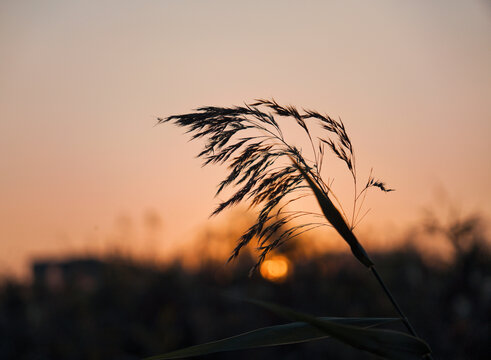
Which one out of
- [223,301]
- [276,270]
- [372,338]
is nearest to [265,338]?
[372,338]

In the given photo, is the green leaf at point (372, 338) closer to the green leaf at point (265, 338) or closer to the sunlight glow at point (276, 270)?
the green leaf at point (265, 338)

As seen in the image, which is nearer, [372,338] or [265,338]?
[372,338]

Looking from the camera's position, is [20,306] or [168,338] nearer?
[168,338]

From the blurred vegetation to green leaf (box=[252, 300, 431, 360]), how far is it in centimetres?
328

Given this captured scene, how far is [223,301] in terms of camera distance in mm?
5355

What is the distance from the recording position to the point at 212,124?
141 cm

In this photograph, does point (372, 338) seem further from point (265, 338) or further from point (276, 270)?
point (276, 270)

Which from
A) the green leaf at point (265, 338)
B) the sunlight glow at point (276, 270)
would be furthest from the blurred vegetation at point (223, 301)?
the green leaf at point (265, 338)

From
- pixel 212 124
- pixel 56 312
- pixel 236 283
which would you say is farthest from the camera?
pixel 236 283

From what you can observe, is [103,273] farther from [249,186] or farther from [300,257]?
[249,186]

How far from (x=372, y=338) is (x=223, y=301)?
4323 mm

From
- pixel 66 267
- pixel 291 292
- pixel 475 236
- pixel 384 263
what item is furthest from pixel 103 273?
pixel 475 236

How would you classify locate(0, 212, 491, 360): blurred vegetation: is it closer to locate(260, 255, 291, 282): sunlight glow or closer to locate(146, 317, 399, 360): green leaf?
locate(260, 255, 291, 282): sunlight glow

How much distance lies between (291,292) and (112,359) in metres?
1.99
